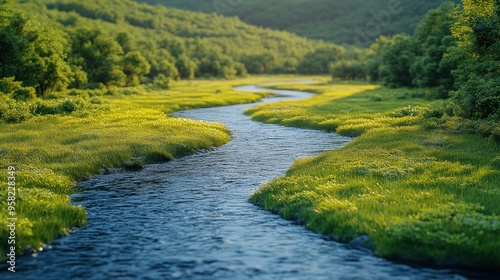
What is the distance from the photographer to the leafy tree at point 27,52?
61.0 metres

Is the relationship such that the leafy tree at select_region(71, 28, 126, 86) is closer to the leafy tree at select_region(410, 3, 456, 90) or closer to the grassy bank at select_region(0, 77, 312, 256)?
the grassy bank at select_region(0, 77, 312, 256)

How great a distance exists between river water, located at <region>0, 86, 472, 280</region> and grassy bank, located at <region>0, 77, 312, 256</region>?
39.2 inches

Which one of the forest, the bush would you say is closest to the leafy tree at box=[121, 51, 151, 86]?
the forest

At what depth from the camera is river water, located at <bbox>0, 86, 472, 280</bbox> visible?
1552 centimetres

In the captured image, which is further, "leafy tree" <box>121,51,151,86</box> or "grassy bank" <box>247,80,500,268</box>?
"leafy tree" <box>121,51,151,86</box>

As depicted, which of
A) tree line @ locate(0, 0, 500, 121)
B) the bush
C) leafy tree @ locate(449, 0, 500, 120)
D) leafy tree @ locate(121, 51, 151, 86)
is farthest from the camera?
leafy tree @ locate(121, 51, 151, 86)

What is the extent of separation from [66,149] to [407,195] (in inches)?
911

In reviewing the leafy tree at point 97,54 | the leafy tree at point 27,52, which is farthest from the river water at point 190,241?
the leafy tree at point 97,54

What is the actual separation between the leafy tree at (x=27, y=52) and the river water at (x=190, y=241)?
40.0 meters

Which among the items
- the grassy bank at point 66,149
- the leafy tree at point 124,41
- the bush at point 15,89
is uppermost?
the leafy tree at point 124,41

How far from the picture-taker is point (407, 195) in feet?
68.9

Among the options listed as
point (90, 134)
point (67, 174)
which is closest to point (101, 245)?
point (67, 174)

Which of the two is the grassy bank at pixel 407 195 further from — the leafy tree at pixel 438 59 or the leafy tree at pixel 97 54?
the leafy tree at pixel 97 54

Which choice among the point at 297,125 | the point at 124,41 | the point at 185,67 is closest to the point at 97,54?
the point at 124,41
